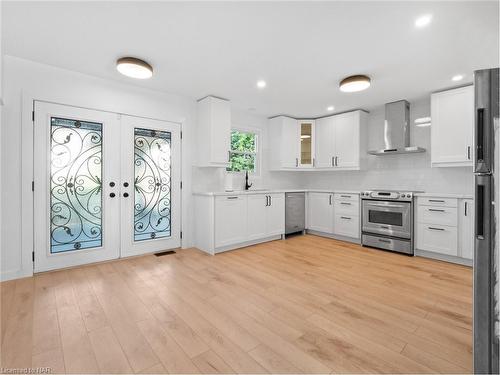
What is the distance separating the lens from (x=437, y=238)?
11.4 ft

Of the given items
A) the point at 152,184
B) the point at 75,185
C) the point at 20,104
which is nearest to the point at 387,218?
the point at 152,184

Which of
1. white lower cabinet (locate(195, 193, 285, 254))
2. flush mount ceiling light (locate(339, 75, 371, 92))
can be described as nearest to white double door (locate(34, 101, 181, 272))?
white lower cabinet (locate(195, 193, 285, 254))

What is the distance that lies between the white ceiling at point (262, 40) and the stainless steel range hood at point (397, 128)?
66cm

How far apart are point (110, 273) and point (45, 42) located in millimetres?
2581

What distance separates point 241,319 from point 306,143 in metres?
4.20

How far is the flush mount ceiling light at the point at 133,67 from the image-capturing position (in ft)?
8.71

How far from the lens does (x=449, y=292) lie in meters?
2.44

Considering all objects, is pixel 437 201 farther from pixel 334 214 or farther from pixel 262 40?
pixel 262 40

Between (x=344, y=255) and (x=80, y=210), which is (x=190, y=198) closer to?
(x=80, y=210)

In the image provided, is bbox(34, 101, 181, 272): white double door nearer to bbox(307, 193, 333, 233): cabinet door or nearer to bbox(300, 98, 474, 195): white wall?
bbox(307, 193, 333, 233): cabinet door

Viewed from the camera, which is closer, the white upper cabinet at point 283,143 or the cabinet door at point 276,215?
the cabinet door at point 276,215

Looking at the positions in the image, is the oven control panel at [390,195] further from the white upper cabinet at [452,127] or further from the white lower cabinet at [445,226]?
the white upper cabinet at [452,127]

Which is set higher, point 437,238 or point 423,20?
point 423,20

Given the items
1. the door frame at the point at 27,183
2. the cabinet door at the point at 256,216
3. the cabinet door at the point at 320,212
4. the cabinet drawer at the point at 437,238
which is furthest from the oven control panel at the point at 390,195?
the door frame at the point at 27,183
